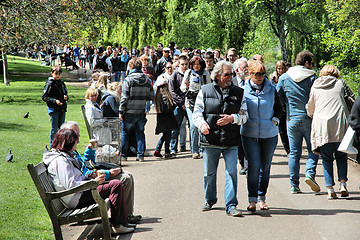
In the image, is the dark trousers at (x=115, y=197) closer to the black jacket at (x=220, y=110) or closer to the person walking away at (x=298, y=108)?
the black jacket at (x=220, y=110)

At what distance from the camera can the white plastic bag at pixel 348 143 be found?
713cm

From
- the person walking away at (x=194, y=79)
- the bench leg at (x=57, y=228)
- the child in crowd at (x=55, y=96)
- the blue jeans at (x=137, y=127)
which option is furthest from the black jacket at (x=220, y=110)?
the child in crowd at (x=55, y=96)

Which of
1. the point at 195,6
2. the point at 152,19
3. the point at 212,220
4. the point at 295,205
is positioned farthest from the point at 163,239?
the point at 152,19

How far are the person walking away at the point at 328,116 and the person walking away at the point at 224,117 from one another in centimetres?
144

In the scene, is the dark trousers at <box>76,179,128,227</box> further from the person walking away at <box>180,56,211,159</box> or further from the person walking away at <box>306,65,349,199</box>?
the person walking away at <box>180,56,211,159</box>

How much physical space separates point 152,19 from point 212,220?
1235 inches

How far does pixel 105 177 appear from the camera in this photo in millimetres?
6531

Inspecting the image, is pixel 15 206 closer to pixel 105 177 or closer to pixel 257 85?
pixel 105 177

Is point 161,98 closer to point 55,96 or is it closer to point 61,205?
point 55,96

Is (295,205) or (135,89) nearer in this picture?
A: (295,205)

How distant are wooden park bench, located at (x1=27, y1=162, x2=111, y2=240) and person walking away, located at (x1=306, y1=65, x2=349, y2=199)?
3475mm

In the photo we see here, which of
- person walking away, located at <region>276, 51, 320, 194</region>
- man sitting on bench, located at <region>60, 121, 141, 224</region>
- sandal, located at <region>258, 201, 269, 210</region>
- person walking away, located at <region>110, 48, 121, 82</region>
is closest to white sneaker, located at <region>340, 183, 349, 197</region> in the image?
person walking away, located at <region>276, 51, 320, 194</region>

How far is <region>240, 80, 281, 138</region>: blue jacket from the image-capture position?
7.12m

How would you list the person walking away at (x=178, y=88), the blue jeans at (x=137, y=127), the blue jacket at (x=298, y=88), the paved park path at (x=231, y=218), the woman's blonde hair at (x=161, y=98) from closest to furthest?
1. the paved park path at (x=231, y=218)
2. the blue jacket at (x=298, y=88)
3. the blue jeans at (x=137, y=127)
4. the person walking away at (x=178, y=88)
5. the woman's blonde hair at (x=161, y=98)
